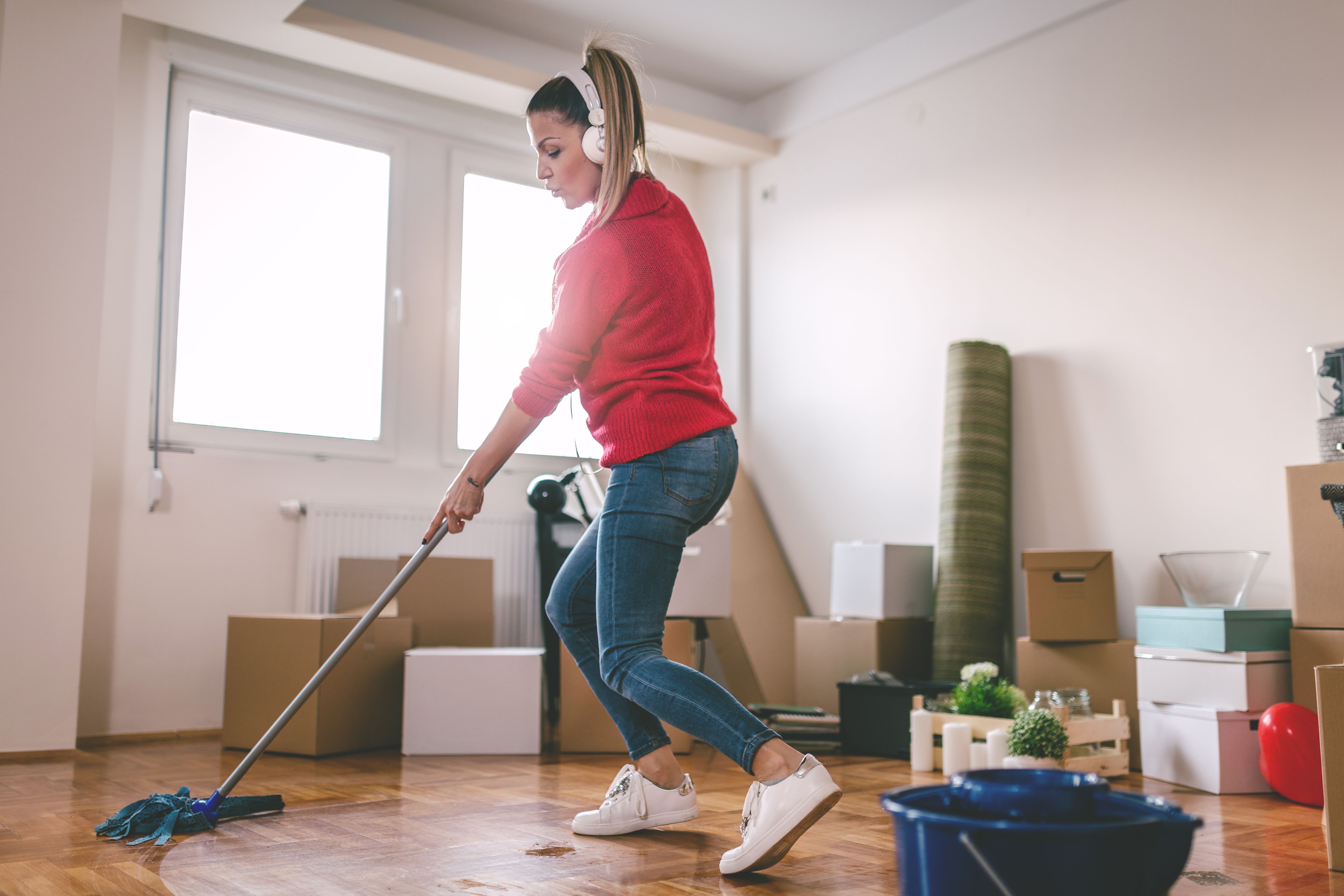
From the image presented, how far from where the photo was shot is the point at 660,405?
156 cm

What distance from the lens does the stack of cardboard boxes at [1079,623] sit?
276cm

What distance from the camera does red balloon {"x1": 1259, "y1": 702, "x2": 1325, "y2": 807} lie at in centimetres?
217

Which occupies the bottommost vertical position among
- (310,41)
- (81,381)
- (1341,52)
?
(81,381)

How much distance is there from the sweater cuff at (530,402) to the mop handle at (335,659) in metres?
0.29

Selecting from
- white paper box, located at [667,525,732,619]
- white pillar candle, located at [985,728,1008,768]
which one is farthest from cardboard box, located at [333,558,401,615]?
white pillar candle, located at [985,728,1008,768]

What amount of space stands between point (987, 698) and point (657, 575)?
1.45m

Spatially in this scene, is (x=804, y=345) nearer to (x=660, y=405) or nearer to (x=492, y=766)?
(x=492, y=766)

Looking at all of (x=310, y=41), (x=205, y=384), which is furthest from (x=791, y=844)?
(x=310, y=41)

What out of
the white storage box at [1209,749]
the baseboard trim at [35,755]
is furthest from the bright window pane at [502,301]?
the white storage box at [1209,749]

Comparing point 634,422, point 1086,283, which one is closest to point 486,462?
point 634,422

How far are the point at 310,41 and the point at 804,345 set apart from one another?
2.08 m

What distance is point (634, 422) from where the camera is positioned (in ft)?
5.11

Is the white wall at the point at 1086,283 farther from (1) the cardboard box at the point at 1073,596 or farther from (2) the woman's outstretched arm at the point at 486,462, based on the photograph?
(2) the woman's outstretched arm at the point at 486,462

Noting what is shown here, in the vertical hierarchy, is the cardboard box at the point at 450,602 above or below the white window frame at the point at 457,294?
below
